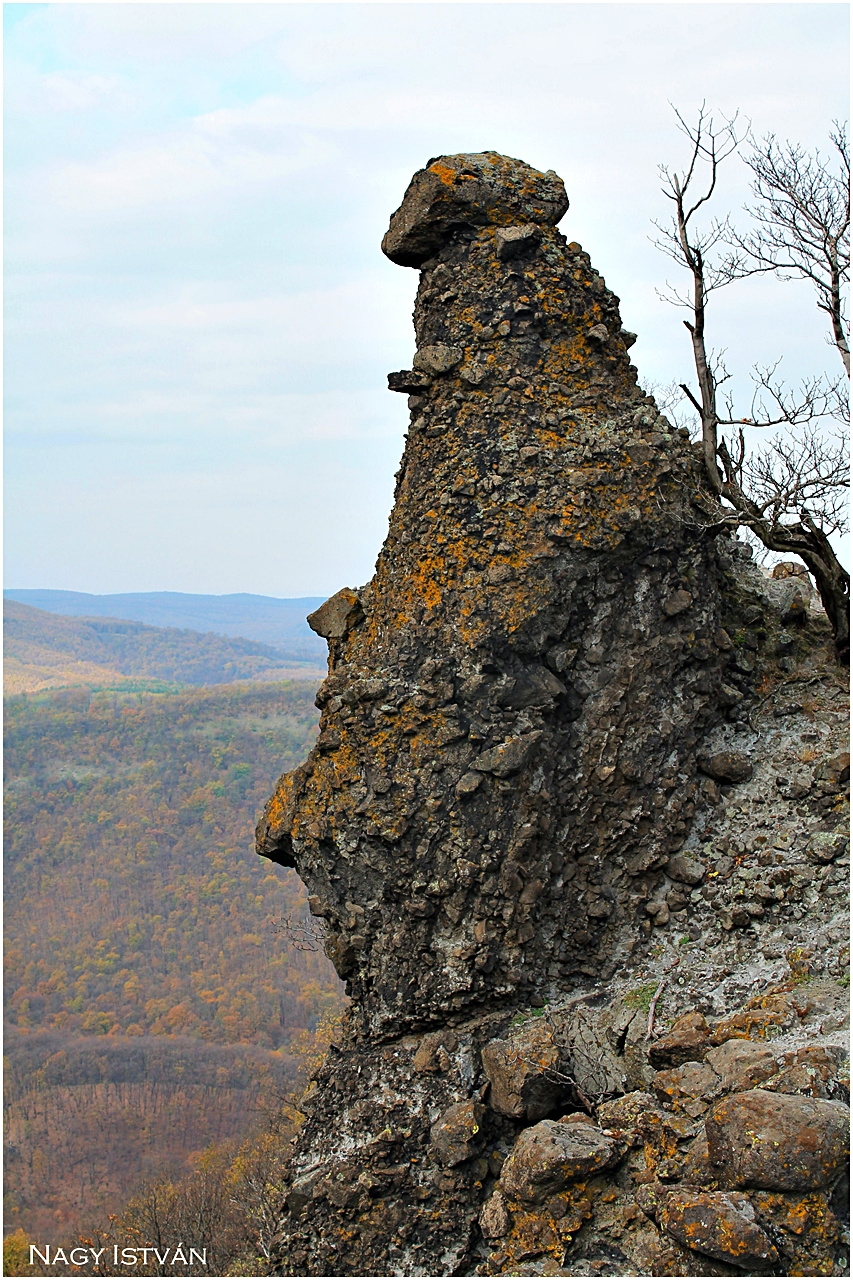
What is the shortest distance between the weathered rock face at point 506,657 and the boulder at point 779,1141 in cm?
281

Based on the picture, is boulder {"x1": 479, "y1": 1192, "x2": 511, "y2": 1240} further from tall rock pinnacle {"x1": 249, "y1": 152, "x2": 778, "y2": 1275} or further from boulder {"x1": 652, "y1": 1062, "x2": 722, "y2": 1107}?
boulder {"x1": 652, "y1": 1062, "x2": 722, "y2": 1107}

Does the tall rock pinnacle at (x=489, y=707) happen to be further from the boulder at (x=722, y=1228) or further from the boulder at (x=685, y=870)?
the boulder at (x=722, y=1228)

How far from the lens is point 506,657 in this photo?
9438 millimetres

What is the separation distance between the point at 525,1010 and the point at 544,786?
2111 mm

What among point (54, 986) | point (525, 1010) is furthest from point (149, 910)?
point (525, 1010)

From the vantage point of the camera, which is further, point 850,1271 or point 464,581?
point 464,581

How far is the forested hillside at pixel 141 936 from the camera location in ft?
196

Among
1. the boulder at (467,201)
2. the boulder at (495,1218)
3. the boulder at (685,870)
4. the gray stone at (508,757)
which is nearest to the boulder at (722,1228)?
the boulder at (495,1218)

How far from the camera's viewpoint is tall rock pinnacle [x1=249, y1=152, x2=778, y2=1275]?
904 cm

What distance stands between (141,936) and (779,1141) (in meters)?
85.7

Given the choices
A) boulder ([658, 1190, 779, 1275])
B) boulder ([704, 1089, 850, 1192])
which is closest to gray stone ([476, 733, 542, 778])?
boulder ([704, 1089, 850, 1192])

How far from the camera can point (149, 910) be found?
89.4 metres

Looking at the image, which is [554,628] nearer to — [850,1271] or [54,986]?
[850,1271]

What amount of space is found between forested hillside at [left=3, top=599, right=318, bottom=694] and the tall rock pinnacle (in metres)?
156
